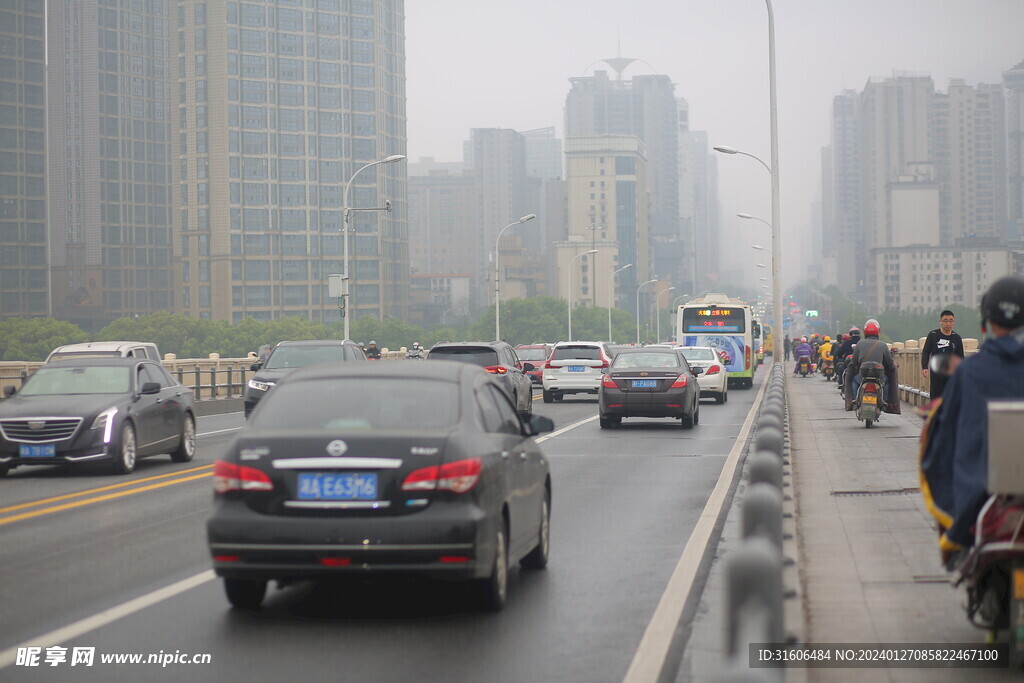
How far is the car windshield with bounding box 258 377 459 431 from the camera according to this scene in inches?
295

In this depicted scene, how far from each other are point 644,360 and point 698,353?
465 inches

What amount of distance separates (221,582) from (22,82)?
559ft

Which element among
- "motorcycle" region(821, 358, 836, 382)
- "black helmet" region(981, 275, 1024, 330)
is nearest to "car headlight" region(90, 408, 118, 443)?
"black helmet" region(981, 275, 1024, 330)

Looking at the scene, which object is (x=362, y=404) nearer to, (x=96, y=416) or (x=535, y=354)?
(x=96, y=416)

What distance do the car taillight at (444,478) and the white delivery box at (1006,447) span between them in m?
2.77

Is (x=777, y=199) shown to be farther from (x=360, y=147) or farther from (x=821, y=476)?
(x=360, y=147)

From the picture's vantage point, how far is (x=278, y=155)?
184625 mm

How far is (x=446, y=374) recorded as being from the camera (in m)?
8.00

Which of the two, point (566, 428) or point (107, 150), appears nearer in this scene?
point (566, 428)

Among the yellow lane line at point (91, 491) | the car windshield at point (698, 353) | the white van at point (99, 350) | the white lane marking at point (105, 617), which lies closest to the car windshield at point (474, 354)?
the white van at point (99, 350)

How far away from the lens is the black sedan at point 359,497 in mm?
7004

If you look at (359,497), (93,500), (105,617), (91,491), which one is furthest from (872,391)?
(105,617)

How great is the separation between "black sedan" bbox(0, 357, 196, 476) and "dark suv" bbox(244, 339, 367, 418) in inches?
294

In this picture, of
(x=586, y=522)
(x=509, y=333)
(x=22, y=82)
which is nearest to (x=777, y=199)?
(x=586, y=522)
